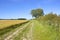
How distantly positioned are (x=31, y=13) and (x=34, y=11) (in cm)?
755

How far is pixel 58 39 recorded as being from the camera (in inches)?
473

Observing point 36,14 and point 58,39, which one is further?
point 36,14

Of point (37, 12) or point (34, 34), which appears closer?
point (34, 34)

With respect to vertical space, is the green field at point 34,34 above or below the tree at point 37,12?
below

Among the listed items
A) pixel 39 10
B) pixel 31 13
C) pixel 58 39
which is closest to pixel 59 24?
pixel 58 39

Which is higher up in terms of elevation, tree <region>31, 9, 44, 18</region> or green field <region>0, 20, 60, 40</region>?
→ tree <region>31, 9, 44, 18</region>

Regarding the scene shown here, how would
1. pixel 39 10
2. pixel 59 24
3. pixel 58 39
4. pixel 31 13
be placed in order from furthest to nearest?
pixel 31 13
pixel 39 10
pixel 59 24
pixel 58 39

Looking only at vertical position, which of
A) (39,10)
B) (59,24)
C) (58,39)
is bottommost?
(58,39)

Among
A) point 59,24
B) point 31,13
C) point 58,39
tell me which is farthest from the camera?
point 31,13

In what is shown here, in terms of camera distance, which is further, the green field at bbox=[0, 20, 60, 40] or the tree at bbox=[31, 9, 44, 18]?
the tree at bbox=[31, 9, 44, 18]

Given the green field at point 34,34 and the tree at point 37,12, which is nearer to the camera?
the green field at point 34,34

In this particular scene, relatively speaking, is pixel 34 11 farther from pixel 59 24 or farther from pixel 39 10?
pixel 59 24

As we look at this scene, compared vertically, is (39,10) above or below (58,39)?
above

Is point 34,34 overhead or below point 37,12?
below
